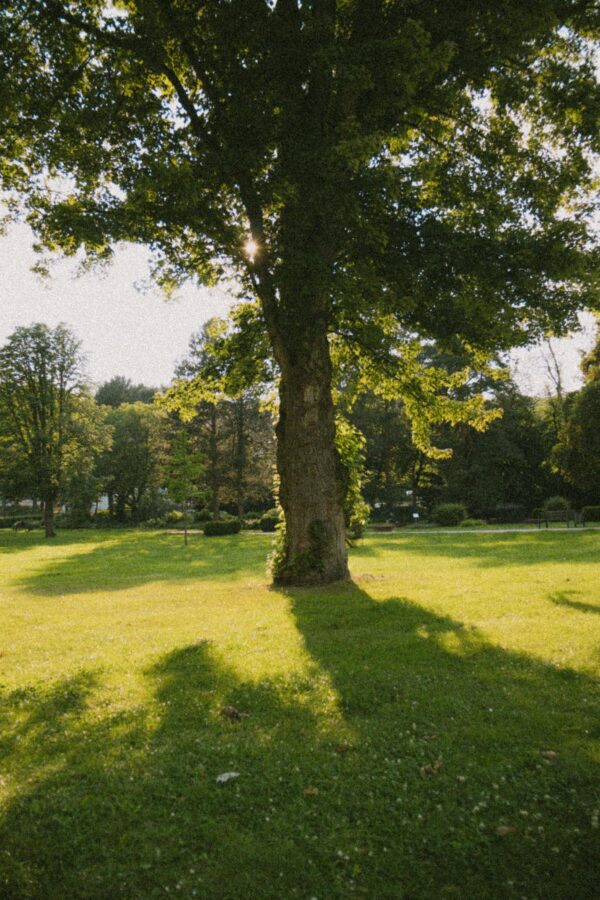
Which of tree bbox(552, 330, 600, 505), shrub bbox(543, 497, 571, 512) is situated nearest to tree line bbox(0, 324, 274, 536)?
tree bbox(552, 330, 600, 505)

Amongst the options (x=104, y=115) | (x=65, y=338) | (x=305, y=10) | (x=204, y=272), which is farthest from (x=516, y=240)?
(x=65, y=338)

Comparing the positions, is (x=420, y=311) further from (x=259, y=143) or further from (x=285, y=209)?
(x=259, y=143)

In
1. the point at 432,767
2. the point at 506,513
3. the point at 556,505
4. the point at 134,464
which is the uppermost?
the point at 134,464

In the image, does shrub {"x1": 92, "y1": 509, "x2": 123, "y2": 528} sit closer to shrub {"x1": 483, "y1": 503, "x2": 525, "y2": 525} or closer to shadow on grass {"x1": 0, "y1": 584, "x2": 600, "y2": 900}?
shrub {"x1": 483, "y1": 503, "x2": 525, "y2": 525}

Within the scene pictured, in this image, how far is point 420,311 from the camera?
1173 centimetres

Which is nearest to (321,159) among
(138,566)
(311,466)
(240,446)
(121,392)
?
(311,466)

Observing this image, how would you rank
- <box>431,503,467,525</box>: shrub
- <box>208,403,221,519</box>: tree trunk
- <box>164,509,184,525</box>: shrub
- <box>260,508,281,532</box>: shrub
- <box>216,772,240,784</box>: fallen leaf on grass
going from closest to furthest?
<box>216,772,240,784</box>: fallen leaf on grass, <box>431,503,467,525</box>: shrub, <box>260,508,281,532</box>: shrub, <box>208,403,221,519</box>: tree trunk, <box>164,509,184,525</box>: shrub

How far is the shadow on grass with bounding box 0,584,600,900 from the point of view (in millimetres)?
3264

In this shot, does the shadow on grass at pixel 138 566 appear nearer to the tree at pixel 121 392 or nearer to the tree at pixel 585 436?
the tree at pixel 585 436

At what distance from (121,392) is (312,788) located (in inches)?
3805

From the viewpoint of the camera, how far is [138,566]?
73.9 ft

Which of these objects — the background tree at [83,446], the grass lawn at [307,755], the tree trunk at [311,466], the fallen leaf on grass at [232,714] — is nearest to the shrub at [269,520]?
the background tree at [83,446]

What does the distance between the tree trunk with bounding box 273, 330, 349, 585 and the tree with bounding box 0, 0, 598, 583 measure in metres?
0.05

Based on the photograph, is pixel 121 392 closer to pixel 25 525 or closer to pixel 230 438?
pixel 25 525
